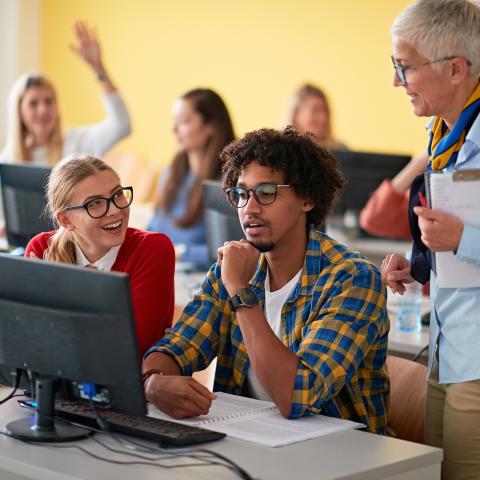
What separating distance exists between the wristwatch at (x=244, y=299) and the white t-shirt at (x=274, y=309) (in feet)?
0.59

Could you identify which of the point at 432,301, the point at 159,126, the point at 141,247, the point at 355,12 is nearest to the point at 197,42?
the point at 159,126

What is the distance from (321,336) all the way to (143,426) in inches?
16.7

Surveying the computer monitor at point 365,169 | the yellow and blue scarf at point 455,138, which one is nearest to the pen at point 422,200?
the yellow and blue scarf at point 455,138

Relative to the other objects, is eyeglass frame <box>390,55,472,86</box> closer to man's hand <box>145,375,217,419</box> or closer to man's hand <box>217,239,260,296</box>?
man's hand <box>217,239,260,296</box>

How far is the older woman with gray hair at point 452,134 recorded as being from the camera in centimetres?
202

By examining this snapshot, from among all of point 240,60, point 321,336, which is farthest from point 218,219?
Answer: point 240,60

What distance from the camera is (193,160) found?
450 centimetres

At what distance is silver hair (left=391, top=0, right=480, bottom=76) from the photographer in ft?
6.61

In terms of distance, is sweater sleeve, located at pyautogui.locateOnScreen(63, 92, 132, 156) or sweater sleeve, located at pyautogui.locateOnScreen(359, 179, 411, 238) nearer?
sweater sleeve, located at pyautogui.locateOnScreen(359, 179, 411, 238)

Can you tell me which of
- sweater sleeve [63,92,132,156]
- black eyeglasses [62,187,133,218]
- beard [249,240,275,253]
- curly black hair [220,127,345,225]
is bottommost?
beard [249,240,275,253]

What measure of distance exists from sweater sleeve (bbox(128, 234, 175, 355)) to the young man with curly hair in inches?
6.2

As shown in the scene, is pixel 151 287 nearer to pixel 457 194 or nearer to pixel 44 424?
pixel 44 424

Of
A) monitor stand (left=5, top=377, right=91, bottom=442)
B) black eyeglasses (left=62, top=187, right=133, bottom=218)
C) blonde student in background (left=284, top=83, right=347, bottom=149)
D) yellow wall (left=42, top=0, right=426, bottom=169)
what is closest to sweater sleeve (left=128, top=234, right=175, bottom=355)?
black eyeglasses (left=62, top=187, right=133, bottom=218)

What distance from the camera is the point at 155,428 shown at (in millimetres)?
1930
